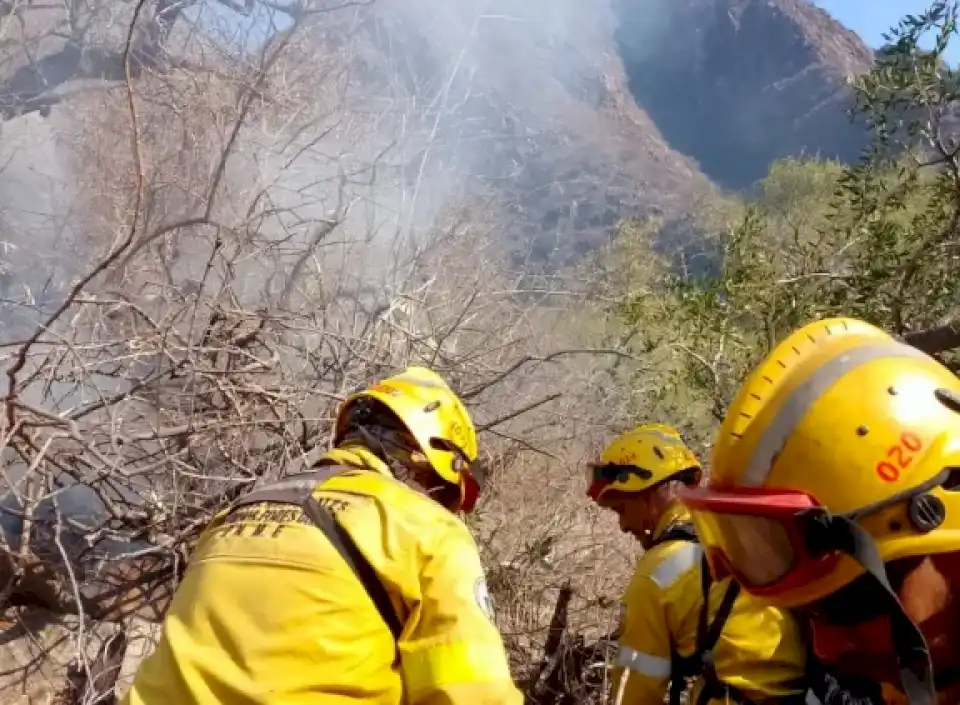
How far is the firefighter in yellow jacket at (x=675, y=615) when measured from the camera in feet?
8.08

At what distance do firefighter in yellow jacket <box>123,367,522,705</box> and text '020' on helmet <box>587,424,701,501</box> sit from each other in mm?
1761

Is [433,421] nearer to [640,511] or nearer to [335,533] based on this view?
[335,533]

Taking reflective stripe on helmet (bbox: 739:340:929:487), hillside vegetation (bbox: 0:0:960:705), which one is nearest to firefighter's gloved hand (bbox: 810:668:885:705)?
reflective stripe on helmet (bbox: 739:340:929:487)

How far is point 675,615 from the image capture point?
119 inches

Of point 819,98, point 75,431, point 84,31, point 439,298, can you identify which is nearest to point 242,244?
point 75,431

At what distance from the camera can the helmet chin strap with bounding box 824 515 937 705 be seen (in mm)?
1292

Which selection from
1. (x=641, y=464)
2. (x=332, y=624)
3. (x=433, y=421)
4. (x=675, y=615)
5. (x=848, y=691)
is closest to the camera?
(x=848, y=691)

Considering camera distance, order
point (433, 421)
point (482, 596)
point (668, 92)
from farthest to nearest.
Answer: point (668, 92), point (433, 421), point (482, 596)

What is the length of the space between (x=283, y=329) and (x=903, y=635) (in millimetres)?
4071

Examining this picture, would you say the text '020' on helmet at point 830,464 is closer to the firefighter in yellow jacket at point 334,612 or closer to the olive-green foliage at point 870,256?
the firefighter in yellow jacket at point 334,612

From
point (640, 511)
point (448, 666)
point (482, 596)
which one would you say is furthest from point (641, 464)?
point (448, 666)

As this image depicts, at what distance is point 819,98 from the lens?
2554 inches

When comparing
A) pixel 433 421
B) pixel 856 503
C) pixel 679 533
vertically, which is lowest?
pixel 679 533

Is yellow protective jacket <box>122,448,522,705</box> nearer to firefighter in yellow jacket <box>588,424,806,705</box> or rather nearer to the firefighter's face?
firefighter in yellow jacket <box>588,424,806,705</box>
